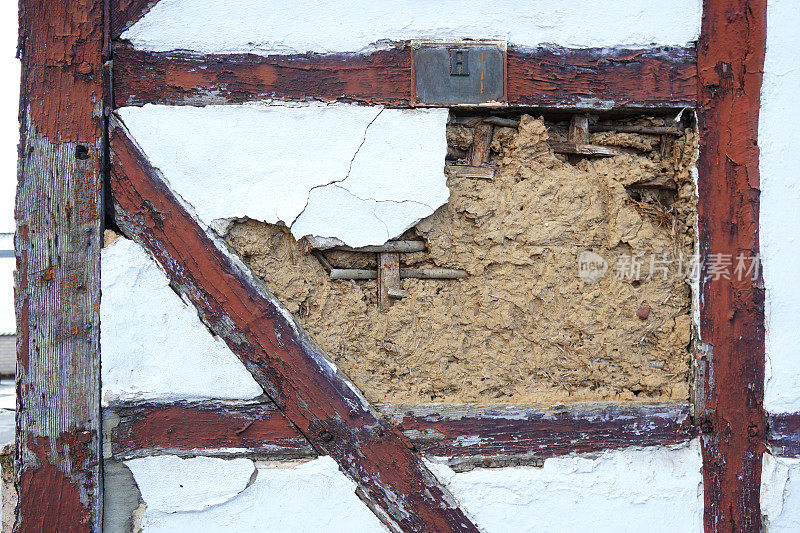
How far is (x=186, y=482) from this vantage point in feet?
5.73

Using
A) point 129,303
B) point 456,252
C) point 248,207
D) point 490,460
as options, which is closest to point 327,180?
point 248,207

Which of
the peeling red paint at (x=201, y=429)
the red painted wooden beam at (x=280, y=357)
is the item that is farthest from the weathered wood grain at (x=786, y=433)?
the peeling red paint at (x=201, y=429)

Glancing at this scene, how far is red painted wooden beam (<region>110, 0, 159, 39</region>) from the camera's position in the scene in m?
1.74

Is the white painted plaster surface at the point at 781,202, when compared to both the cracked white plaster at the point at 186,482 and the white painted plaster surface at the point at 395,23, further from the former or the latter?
the cracked white plaster at the point at 186,482

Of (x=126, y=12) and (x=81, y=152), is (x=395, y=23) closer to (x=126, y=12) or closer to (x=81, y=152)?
(x=126, y=12)

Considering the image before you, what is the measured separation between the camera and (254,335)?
5.77 feet

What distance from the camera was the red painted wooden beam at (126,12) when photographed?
174 cm

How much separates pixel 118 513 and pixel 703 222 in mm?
2362

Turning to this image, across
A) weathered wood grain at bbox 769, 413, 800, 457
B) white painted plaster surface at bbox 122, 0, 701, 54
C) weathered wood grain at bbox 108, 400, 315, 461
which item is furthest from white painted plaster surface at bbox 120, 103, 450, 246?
weathered wood grain at bbox 769, 413, 800, 457

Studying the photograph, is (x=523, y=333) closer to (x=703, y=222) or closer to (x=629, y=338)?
(x=629, y=338)

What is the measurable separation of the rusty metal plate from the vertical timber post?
3.64 feet

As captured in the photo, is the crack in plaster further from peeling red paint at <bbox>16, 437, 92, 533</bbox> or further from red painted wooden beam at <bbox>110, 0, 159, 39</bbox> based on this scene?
peeling red paint at <bbox>16, 437, 92, 533</bbox>

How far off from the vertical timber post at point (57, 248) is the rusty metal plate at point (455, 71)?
1110 mm

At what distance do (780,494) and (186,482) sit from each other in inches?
85.1
